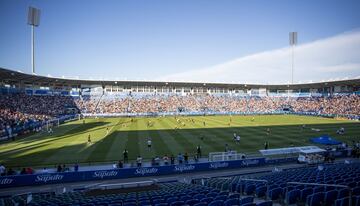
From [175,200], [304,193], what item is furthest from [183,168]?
[304,193]

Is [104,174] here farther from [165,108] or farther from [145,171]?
[165,108]

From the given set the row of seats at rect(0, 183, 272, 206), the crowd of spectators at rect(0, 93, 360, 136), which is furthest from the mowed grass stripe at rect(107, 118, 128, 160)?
the crowd of spectators at rect(0, 93, 360, 136)

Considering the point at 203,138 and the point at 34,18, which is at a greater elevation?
the point at 34,18

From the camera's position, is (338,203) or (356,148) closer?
(338,203)

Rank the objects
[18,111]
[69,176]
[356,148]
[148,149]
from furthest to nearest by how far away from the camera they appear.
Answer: [18,111], [148,149], [356,148], [69,176]

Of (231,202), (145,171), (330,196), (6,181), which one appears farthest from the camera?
(145,171)

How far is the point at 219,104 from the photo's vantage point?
304 feet

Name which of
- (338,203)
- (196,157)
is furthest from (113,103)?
(338,203)

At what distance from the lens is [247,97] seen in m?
104

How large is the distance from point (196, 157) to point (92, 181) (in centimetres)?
1048

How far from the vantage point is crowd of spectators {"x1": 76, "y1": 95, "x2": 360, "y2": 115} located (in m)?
78.2

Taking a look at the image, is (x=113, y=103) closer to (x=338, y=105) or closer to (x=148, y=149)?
(x=148, y=149)

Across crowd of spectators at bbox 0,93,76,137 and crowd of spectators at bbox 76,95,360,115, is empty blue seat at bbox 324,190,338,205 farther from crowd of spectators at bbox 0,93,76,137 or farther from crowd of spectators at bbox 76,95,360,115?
crowd of spectators at bbox 76,95,360,115

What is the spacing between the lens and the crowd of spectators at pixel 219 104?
7825cm
